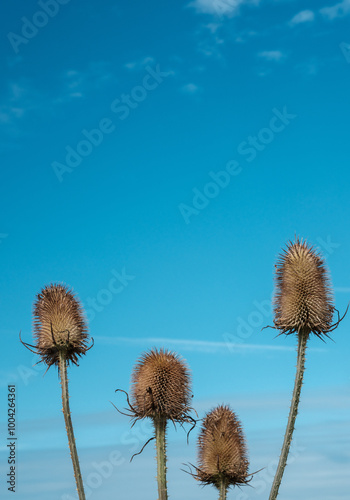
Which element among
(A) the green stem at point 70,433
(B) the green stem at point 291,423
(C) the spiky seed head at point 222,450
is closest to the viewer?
(A) the green stem at point 70,433

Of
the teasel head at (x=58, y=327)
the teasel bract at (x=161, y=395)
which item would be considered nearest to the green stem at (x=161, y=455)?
the teasel bract at (x=161, y=395)

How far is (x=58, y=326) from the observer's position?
1753cm

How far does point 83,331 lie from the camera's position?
59.1ft

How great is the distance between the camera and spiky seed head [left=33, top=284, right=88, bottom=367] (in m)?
17.5

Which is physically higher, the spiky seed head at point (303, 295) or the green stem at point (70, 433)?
the spiky seed head at point (303, 295)

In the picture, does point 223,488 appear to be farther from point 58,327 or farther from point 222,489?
point 58,327

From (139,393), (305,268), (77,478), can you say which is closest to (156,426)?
(139,393)

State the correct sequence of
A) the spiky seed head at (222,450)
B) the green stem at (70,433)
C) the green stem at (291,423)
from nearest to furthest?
the green stem at (70,433) < the green stem at (291,423) < the spiky seed head at (222,450)

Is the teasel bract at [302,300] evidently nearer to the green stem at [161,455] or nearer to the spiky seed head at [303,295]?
the spiky seed head at [303,295]

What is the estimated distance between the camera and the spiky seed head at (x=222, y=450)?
57.7 feet

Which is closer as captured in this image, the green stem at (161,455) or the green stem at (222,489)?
the green stem at (161,455)

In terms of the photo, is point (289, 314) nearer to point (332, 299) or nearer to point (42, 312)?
point (332, 299)

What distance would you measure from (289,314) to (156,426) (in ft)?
14.4

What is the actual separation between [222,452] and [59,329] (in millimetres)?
5159
